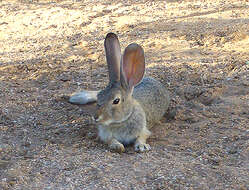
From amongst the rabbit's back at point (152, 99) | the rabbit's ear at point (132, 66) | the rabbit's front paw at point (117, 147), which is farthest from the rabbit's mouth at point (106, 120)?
the rabbit's back at point (152, 99)

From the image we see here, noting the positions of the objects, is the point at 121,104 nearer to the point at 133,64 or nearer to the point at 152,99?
the point at 133,64

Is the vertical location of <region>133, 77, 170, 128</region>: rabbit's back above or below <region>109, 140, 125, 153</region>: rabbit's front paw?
above

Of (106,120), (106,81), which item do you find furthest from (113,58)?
(106,81)

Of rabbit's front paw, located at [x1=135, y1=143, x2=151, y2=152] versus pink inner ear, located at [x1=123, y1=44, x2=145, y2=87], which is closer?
rabbit's front paw, located at [x1=135, y1=143, x2=151, y2=152]

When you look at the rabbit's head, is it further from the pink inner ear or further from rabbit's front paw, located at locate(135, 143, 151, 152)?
rabbit's front paw, located at locate(135, 143, 151, 152)

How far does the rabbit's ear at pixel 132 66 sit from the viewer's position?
4.97m

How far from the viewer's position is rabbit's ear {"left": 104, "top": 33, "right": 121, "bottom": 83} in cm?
500

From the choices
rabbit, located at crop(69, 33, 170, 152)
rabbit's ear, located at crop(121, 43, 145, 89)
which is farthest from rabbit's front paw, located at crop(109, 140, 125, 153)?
rabbit's ear, located at crop(121, 43, 145, 89)

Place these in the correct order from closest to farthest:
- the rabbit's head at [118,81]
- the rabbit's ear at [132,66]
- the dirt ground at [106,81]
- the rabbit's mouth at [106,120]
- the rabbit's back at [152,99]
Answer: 1. the dirt ground at [106,81]
2. the rabbit's mouth at [106,120]
3. the rabbit's head at [118,81]
4. the rabbit's ear at [132,66]
5. the rabbit's back at [152,99]

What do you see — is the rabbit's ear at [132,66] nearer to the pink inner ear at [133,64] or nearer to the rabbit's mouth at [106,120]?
the pink inner ear at [133,64]

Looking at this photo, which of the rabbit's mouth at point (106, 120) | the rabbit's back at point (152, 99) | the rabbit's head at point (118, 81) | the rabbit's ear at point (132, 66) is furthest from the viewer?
the rabbit's back at point (152, 99)

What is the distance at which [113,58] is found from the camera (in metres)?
5.01

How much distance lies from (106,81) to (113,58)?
1948 millimetres

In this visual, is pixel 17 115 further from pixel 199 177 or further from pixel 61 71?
pixel 199 177
